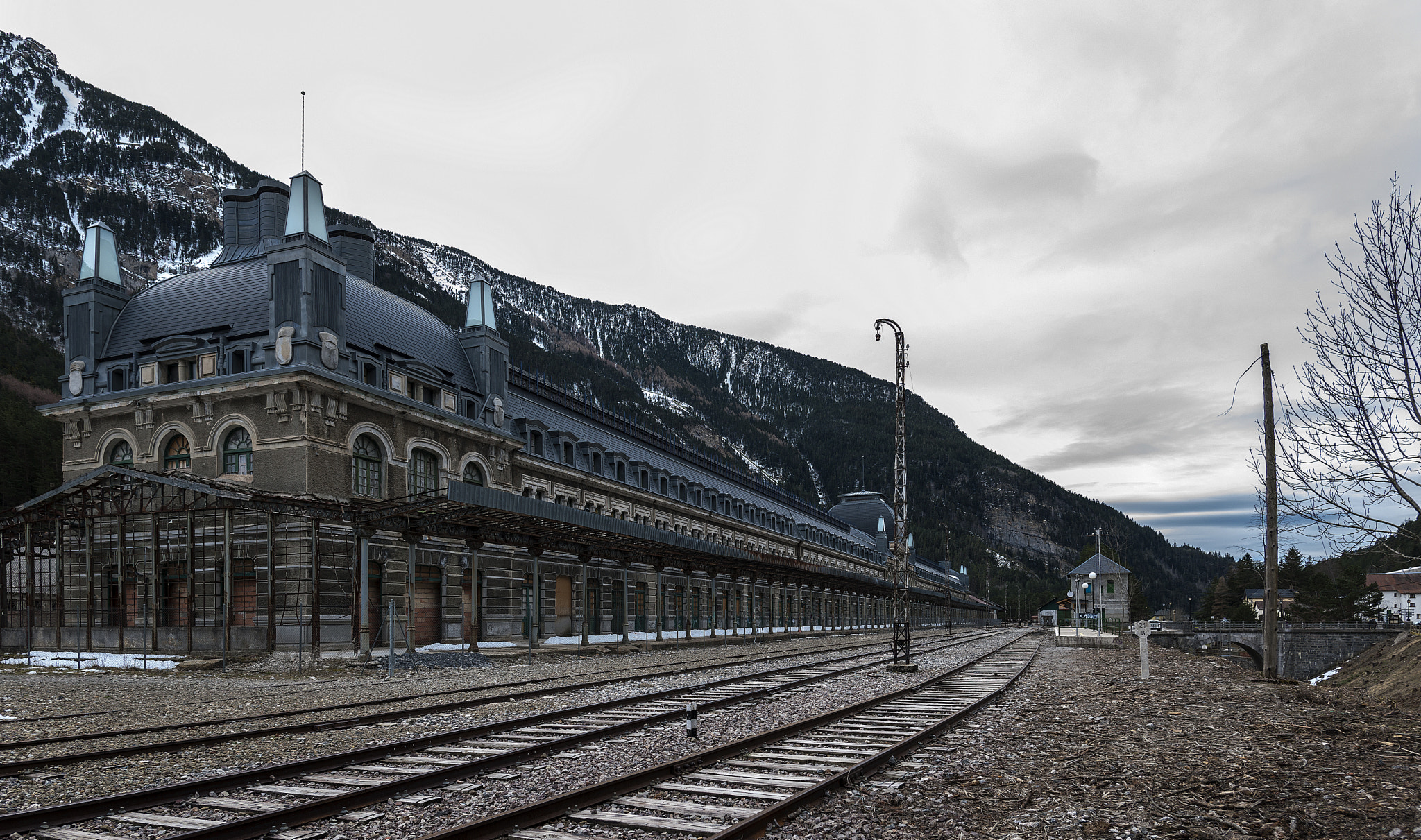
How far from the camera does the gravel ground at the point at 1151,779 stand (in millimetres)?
7680

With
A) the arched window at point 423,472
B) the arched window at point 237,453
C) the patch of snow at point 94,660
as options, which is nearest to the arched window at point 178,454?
the arched window at point 237,453

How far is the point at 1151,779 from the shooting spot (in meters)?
9.66

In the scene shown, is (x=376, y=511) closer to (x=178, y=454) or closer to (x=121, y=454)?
(x=178, y=454)

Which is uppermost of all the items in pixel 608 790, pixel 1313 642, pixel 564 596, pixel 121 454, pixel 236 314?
pixel 236 314

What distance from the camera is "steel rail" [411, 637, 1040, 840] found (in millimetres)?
7035

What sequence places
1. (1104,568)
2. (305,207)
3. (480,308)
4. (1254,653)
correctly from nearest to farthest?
1. (305,207)
2. (480,308)
3. (1254,653)
4. (1104,568)

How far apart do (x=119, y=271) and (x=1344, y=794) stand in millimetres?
49491

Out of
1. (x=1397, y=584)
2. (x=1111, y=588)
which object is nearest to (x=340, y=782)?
(x=1111, y=588)

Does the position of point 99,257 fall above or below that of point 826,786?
above

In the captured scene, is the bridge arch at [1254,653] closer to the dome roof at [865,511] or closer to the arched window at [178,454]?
the dome roof at [865,511]

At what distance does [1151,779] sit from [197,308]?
131 ft

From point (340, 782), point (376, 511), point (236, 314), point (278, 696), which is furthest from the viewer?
point (236, 314)

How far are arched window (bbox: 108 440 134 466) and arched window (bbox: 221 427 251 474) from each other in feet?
17.8

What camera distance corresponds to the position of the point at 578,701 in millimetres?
16812
